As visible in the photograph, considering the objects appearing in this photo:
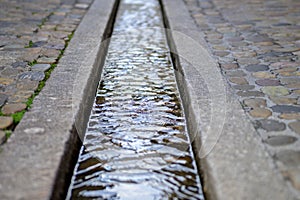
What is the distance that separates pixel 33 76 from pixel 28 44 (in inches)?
36.0

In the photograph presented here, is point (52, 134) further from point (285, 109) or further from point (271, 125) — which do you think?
point (285, 109)

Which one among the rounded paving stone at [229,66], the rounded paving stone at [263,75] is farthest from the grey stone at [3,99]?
the rounded paving stone at [263,75]

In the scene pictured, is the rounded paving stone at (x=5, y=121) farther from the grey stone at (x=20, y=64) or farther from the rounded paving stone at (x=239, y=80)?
the rounded paving stone at (x=239, y=80)

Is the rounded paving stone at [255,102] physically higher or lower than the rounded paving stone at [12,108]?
lower

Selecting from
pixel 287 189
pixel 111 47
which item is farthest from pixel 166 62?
pixel 287 189

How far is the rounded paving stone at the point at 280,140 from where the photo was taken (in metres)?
2.26

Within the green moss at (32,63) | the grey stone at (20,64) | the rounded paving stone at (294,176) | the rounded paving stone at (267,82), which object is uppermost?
the grey stone at (20,64)

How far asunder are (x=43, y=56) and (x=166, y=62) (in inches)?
47.4

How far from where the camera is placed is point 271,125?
2479mm

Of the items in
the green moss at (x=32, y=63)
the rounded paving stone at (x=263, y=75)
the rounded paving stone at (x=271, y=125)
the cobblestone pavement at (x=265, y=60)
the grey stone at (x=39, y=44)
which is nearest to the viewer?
the cobblestone pavement at (x=265, y=60)

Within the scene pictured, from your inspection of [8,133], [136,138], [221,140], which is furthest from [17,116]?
[221,140]

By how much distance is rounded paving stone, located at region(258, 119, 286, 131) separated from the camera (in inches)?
95.9

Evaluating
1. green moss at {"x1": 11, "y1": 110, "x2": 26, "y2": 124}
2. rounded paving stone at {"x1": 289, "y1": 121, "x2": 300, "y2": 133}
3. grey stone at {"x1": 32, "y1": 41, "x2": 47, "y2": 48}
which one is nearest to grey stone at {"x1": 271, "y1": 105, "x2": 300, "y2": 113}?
rounded paving stone at {"x1": 289, "y1": 121, "x2": 300, "y2": 133}

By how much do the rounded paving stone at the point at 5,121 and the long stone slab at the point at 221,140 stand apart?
3.65ft
